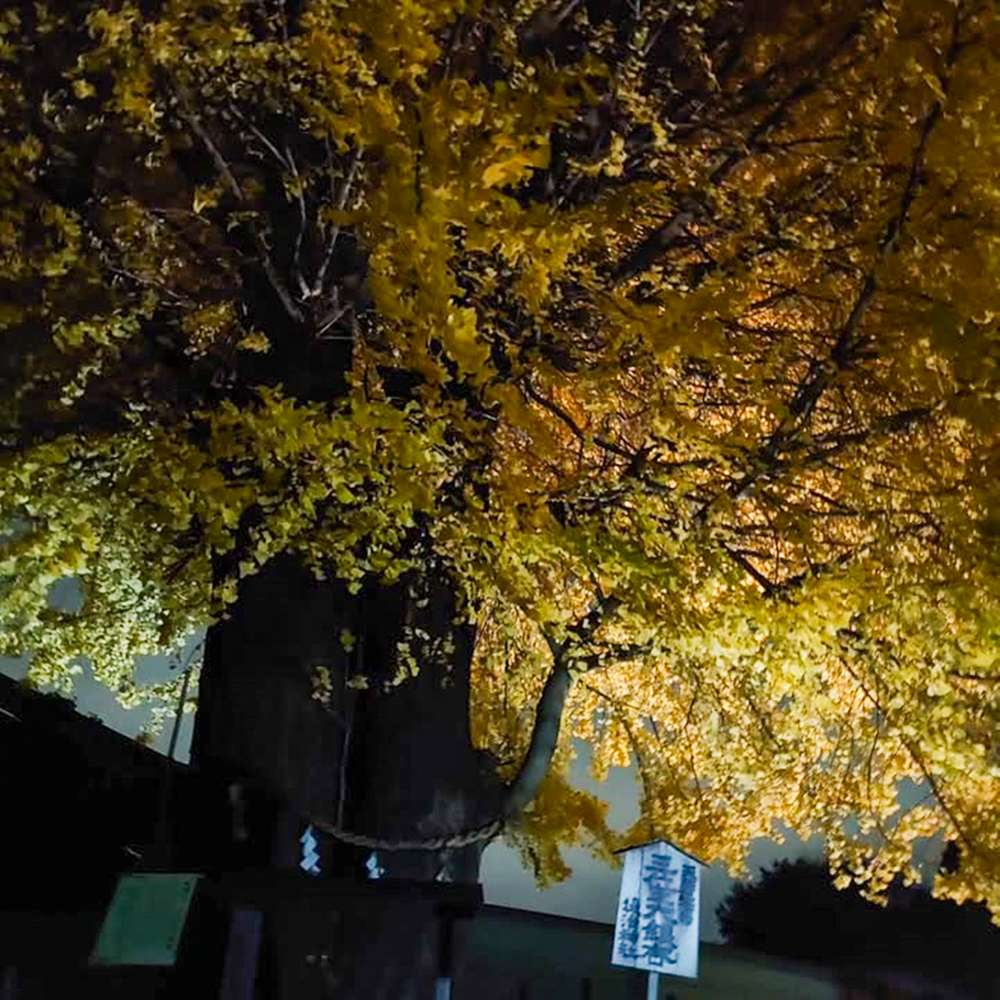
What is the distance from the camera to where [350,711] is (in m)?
5.82

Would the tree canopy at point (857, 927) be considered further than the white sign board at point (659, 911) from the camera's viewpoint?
Yes

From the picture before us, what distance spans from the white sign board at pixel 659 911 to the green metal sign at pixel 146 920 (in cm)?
290

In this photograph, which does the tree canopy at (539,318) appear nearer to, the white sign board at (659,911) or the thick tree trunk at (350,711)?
the thick tree trunk at (350,711)

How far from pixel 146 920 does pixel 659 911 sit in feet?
10.2

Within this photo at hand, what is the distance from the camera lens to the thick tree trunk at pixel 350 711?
5.43m

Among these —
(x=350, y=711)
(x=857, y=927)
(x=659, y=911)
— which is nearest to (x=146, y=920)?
(x=350, y=711)

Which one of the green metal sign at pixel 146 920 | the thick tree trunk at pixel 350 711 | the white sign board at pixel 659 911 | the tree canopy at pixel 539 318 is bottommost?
the green metal sign at pixel 146 920

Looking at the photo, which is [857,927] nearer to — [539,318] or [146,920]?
[539,318]

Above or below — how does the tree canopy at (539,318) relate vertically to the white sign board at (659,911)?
above

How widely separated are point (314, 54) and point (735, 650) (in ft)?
10.7

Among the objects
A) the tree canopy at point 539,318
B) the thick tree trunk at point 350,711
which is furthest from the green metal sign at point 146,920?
the tree canopy at point 539,318

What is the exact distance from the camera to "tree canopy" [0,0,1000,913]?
4.29m

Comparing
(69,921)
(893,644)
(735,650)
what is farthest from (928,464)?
(69,921)

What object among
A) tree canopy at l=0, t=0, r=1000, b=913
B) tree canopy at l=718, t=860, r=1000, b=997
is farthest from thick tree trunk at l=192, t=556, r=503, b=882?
tree canopy at l=718, t=860, r=1000, b=997
